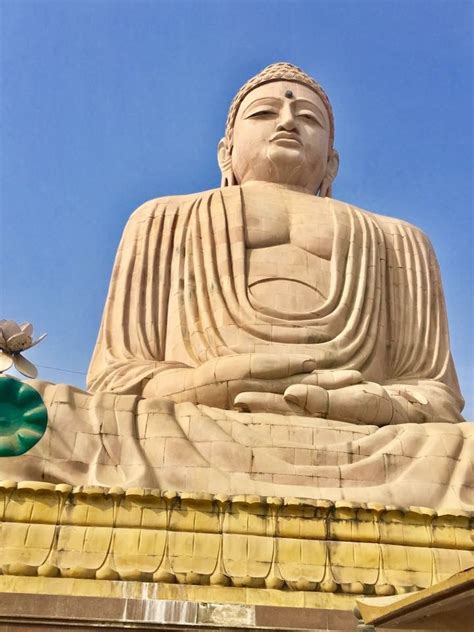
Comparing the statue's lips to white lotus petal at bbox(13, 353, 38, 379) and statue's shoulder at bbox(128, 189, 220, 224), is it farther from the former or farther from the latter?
white lotus petal at bbox(13, 353, 38, 379)

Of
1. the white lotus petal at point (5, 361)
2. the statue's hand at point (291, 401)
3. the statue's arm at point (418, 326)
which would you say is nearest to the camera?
the white lotus petal at point (5, 361)

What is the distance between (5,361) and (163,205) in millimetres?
3740

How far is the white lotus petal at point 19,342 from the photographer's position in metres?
7.59

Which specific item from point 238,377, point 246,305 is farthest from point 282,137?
point 238,377

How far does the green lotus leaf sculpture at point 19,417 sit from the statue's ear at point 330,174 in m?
5.90

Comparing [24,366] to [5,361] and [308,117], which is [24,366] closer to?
[5,361]

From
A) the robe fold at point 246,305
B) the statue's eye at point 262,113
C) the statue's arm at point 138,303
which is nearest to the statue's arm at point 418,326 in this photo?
the robe fold at point 246,305

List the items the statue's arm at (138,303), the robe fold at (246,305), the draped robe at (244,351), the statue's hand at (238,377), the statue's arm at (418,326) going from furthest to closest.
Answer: the statue's arm at (418,326) < the statue's arm at (138,303) < the robe fold at (246,305) < the statue's hand at (238,377) < the draped robe at (244,351)

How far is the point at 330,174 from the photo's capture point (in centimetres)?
1224

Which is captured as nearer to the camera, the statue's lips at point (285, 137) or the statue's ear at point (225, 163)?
the statue's lips at point (285, 137)

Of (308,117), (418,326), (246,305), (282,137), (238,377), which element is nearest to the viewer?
(238,377)

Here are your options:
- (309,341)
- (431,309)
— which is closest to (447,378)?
(431,309)

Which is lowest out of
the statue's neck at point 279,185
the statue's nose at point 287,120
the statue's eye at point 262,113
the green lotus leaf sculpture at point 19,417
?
the green lotus leaf sculpture at point 19,417

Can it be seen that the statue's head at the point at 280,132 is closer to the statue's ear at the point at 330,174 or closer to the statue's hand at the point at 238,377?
the statue's ear at the point at 330,174
